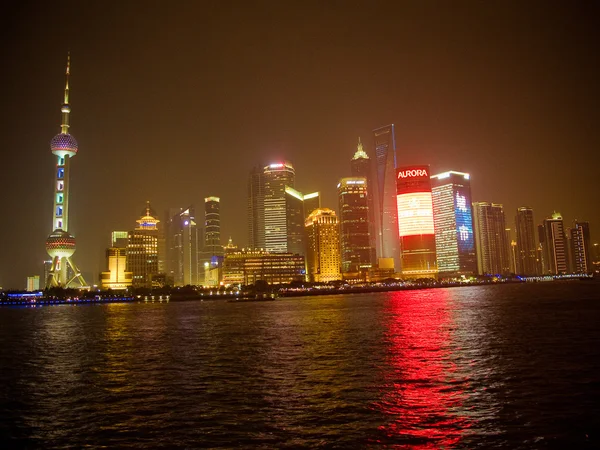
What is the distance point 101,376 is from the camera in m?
36.0

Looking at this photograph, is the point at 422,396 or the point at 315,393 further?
the point at 315,393

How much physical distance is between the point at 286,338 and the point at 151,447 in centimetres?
3752

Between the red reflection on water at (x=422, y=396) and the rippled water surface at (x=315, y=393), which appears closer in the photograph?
the red reflection on water at (x=422, y=396)

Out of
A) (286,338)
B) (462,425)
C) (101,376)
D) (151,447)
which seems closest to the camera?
(151,447)

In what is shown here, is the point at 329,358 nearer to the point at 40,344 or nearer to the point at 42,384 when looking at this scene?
the point at 42,384

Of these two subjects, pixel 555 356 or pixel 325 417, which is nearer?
pixel 325 417

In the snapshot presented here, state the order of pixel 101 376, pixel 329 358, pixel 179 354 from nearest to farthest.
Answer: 1. pixel 101 376
2. pixel 329 358
3. pixel 179 354

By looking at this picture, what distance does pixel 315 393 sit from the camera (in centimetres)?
2800

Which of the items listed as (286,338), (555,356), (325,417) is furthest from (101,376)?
(555,356)

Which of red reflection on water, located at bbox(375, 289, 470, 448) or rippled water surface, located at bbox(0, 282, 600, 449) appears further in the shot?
rippled water surface, located at bbox(0, 282, 600, 449)

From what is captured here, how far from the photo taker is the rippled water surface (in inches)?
806

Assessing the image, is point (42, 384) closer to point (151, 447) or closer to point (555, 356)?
point (151, 447)

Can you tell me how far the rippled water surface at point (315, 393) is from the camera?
20469mm

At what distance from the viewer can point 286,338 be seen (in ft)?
186
